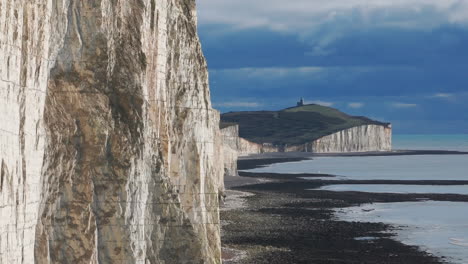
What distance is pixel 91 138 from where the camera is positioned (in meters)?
22.0

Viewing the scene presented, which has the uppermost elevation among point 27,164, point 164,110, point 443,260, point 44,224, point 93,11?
point 93,11

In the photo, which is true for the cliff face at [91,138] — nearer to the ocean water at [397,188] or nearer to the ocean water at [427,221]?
the ocean water at [427,221]

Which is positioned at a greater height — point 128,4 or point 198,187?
point 128,4

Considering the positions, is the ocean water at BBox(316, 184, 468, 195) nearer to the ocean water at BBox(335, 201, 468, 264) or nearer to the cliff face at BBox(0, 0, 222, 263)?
the ocean water at BBox(335, 201, 468, 264)

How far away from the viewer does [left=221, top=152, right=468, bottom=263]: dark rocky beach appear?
139 feet

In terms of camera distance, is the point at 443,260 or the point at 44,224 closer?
the point at 44,224

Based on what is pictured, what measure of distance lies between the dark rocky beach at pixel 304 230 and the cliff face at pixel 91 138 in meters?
16.0

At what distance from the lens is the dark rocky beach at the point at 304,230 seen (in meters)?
42.5

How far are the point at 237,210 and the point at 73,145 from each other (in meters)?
41.9

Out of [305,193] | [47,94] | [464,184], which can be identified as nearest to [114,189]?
[47,94]

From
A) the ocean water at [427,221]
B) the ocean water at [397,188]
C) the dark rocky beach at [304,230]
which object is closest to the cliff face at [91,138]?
the dark rocky beach at [304,230]

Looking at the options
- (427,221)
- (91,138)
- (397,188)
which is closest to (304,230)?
(427,221)

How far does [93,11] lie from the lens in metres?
22.0

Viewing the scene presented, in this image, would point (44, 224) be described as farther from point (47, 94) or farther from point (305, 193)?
point (305, 193)
